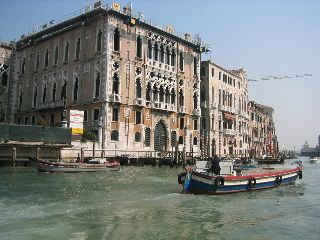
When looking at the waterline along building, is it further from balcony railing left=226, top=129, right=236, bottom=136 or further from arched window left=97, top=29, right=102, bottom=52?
balcony railing left=226, top=129, right=236, bottom=136

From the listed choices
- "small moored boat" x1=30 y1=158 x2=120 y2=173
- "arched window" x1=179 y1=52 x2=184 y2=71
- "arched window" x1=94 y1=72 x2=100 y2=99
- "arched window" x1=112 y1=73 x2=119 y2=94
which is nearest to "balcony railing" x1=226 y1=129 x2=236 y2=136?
"arched window" x1=179 y1=52 x2=184 y2=71

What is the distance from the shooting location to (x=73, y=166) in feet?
80.9

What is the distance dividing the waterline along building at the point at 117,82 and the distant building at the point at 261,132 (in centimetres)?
1817

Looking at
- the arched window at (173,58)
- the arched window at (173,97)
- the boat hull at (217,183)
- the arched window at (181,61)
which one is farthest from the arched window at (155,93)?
the boat hull at (217,183)

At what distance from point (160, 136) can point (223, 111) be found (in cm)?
1494

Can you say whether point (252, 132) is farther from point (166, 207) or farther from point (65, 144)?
point (166, 207)

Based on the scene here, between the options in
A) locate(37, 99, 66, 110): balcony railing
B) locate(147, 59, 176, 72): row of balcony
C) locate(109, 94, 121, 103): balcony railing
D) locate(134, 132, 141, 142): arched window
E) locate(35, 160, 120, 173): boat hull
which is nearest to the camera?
locate(35, 160, 120, 173): boat hull

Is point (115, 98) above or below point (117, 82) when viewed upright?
below

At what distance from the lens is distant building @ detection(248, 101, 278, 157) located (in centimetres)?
6346

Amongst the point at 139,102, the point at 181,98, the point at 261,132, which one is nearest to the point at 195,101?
the point at 181,98

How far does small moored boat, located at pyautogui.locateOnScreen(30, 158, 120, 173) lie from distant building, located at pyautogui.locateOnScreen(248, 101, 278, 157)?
3603cm

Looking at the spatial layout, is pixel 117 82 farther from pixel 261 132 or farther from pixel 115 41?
pixel 261 132

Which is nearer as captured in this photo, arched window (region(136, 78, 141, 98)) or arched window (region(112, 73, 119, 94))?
arched window (region(112, 73, 119, 94))

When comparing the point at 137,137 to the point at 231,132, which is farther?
the point at 231,132
